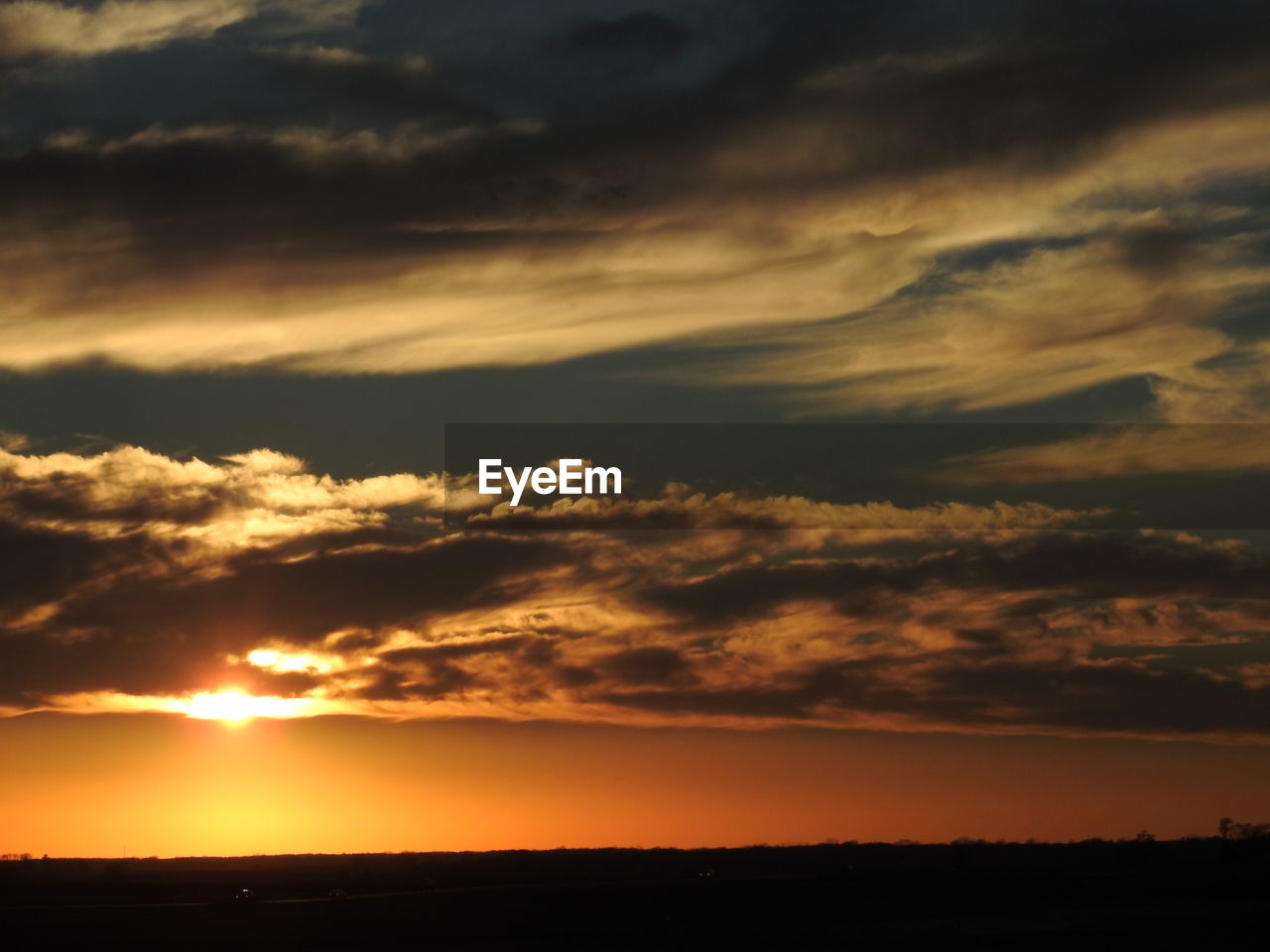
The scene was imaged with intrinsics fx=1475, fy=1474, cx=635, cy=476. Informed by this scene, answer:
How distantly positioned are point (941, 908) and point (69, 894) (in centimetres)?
11911

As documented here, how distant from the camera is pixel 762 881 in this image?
192 metres

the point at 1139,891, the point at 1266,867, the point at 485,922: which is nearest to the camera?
the point at 485,922

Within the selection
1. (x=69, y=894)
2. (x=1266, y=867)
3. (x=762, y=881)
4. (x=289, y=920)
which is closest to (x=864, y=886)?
(x=762, y=881)

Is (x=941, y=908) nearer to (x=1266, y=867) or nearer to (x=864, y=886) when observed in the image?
(x=864, y=886)

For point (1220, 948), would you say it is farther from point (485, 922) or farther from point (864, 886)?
point (864, 886)

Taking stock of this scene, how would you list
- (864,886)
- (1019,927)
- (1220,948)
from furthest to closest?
(864,886) < (1019,927) < (1220,948)

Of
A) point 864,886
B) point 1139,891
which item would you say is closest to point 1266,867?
point 1139,891

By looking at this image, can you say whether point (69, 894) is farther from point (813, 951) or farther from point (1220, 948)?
point (1220, 948)

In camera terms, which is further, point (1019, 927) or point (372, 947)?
point (1019, 927)

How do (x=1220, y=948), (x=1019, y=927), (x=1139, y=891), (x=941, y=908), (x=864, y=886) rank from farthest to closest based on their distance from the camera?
(x=864, y=886) → (x=1139, y=891) → (x=941, y=908) → (x=1019, y=927) → (x=1220, y=948)

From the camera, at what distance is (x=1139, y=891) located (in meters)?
158

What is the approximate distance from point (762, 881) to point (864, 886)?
61.4ft

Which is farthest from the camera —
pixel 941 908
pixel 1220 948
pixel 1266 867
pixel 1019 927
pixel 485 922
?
pixel 1266 867

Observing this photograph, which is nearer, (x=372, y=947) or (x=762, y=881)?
(x=372, y=947)
